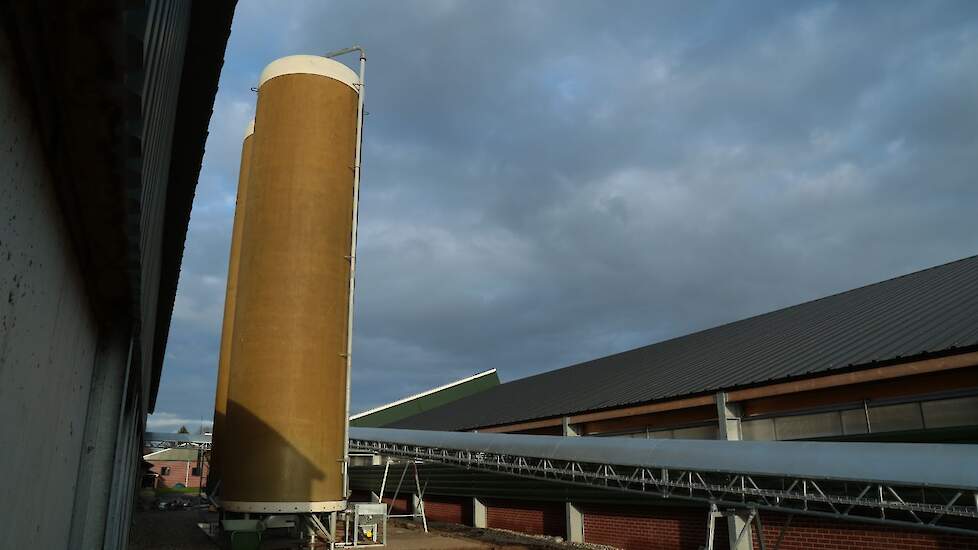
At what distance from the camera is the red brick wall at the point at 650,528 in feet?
59.2

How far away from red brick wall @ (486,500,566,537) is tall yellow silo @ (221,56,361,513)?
28.9 feet

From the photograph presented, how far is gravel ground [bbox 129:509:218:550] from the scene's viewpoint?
20688 mm

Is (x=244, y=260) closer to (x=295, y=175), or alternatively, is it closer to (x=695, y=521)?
(x=295, y=175)

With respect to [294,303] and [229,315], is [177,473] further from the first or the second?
[294,303]

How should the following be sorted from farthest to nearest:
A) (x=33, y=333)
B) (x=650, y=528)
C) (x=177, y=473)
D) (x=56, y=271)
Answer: (x=177, y=473)
(x=650, y=528)
(x=56, y=271)
(x=33, y=333)

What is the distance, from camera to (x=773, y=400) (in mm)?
16875

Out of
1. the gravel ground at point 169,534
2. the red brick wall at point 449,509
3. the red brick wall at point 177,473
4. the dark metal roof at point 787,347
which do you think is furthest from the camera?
the red brick wall at point 177,473

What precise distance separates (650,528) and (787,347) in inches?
260

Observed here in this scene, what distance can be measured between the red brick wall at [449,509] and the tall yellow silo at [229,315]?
1020 cm

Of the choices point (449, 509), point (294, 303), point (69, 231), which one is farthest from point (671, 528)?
point (69, 231)

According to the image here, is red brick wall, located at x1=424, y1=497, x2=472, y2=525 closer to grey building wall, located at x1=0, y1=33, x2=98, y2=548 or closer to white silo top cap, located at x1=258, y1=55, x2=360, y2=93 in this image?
white silo top cap, located at x1=258, y1=55, x2=360, y2=93

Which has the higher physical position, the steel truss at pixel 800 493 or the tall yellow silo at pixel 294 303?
the tall yellow silo at pixel 294 303

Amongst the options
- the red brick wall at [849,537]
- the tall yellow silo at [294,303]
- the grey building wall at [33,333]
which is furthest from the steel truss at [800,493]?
the grey building wall at [33,333]

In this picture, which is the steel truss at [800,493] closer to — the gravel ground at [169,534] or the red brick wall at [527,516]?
the red brick wall at [527,516]
